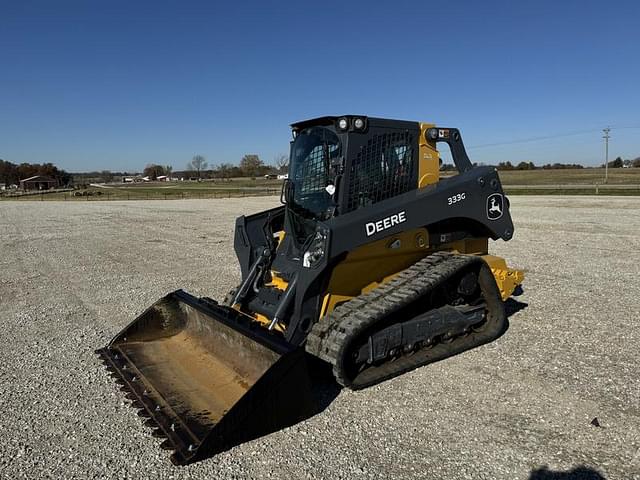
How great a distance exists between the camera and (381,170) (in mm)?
5242

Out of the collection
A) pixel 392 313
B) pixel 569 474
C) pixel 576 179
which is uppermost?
pixel 392 313

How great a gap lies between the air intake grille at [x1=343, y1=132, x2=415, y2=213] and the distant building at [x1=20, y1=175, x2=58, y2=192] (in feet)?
428

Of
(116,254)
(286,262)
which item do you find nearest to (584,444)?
(286,262)

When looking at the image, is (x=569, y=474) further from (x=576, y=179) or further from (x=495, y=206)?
(x=576, y=179)

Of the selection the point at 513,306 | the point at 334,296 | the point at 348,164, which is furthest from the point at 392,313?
the point at 513,306

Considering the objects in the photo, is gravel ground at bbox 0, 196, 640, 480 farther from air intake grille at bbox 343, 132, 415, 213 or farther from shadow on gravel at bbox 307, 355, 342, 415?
air intake grille at bbox 343, 132, 415, 213

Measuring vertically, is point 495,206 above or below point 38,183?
below

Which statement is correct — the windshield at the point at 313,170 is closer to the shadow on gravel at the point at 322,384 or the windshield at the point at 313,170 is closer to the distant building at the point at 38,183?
the shadow on gravel at the point at 322,384

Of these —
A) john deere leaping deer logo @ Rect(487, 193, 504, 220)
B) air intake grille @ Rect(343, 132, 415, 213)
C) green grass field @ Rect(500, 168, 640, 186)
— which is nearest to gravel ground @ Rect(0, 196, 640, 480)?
john deere leaping deer logo @ Rect(487, 193, 504, 220)

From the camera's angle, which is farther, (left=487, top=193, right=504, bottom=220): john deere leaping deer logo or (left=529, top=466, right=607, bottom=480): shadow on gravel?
(left=487, top=193, right=504, bottom=220): john deere leaping deer logo

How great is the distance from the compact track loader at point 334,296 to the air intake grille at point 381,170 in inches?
0.5

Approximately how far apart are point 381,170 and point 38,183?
135 m

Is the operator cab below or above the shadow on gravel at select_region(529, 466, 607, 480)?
above

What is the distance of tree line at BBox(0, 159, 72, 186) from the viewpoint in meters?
127
